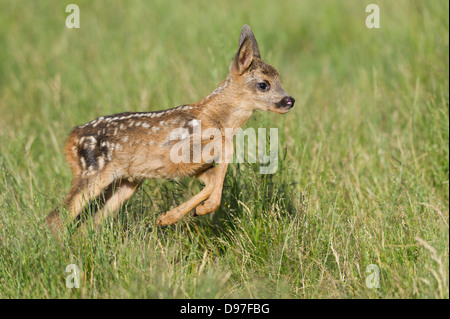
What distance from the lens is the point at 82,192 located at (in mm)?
4793

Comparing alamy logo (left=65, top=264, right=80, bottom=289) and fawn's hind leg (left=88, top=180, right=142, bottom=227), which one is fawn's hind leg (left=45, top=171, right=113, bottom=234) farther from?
alamy logo (left=65, top=264, right=80, bottom=289)

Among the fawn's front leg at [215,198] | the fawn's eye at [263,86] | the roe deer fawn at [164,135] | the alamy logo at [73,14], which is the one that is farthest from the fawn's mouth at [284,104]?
the alamy logo at [73,14]

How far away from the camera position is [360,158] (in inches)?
256

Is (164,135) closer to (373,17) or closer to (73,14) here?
(373,17)

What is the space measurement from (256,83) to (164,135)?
2.61 ft

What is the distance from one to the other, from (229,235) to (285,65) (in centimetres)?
515

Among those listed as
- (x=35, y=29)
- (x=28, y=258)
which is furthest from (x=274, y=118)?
(x=35, y=29)

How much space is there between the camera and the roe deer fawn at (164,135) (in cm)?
479

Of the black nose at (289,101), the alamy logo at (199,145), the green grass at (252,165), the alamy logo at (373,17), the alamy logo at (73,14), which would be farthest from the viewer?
the alamy logo at (73,14)

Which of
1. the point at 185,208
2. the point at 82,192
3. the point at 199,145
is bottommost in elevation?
the point at 185,208

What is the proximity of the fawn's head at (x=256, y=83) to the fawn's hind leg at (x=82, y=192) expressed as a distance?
120cm

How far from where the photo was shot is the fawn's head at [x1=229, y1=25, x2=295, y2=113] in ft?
15.8

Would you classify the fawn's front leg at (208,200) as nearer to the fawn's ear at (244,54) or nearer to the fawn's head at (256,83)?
the fawn's head at (256,83)

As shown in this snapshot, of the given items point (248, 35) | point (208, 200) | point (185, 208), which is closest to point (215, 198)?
point (208, 200)
